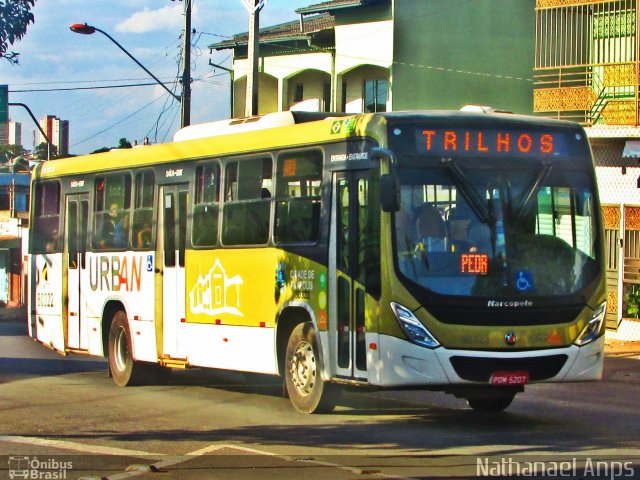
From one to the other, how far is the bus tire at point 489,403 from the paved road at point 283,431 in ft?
0.46

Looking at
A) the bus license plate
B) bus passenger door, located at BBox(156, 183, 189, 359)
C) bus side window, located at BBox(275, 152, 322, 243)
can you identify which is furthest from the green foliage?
the bus license plate

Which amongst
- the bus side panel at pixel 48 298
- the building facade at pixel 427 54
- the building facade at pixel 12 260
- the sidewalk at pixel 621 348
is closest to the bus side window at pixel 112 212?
the bus side panel at pixel 48 298

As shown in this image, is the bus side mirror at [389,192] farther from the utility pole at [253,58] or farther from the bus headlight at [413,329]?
the utility pole at [253,58]

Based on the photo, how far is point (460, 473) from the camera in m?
9.16

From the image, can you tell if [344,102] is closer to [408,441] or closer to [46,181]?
[46,181]

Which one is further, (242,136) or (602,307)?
(242,136)

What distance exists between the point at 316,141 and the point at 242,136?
1875mm

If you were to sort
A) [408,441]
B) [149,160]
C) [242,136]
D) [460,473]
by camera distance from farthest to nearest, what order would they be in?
[149,160] < [242,136] < [408,441] < [460,473]

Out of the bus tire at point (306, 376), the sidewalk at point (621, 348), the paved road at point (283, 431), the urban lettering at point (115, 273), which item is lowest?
the sidewalk at point (621, 348)

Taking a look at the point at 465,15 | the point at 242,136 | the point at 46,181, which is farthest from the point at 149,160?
the point at 465,15

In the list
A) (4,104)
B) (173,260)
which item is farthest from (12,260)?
(173,260)

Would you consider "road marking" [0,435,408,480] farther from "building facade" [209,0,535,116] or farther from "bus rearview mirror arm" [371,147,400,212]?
"building facade" [209,0,535,116]

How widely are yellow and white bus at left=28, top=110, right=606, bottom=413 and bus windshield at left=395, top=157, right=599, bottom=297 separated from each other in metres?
0.01

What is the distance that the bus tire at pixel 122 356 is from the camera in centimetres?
1712
